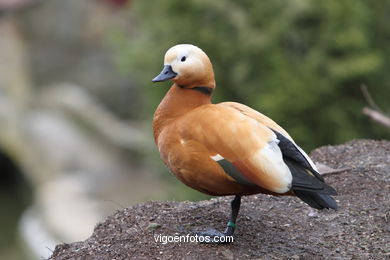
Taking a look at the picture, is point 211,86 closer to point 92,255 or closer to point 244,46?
point 92,255

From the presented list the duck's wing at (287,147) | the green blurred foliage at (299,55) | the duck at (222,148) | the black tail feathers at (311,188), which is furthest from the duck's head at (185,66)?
the green blurred foliage at (299,55)

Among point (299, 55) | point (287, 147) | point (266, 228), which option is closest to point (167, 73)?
point (287, 147)

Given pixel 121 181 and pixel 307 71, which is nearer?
pixel 307 71

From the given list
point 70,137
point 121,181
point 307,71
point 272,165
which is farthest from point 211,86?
point 70,137

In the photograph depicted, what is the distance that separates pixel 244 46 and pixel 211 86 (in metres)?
3.34

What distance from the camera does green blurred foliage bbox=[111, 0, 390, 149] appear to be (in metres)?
6.28

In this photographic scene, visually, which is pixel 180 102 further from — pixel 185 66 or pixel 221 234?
pixel 221 234

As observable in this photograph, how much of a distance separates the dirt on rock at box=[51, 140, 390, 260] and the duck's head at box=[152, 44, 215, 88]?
695 millimetres

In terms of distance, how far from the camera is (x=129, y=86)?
39.7 feet

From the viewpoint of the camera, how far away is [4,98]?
11.7 m

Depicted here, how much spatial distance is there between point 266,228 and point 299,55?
3439 mm

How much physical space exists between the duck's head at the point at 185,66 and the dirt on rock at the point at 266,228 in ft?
2.28

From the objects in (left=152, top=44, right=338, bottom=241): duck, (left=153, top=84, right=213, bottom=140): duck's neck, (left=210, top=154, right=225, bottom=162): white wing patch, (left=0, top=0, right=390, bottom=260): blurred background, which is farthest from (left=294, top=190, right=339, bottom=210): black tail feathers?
(left=0, top=0, right=390, bottom=260): blurred background

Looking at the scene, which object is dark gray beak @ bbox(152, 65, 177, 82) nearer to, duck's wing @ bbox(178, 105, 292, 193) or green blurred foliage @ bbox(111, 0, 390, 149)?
duck's wing @ bbox(178, 105, 292, 193)
